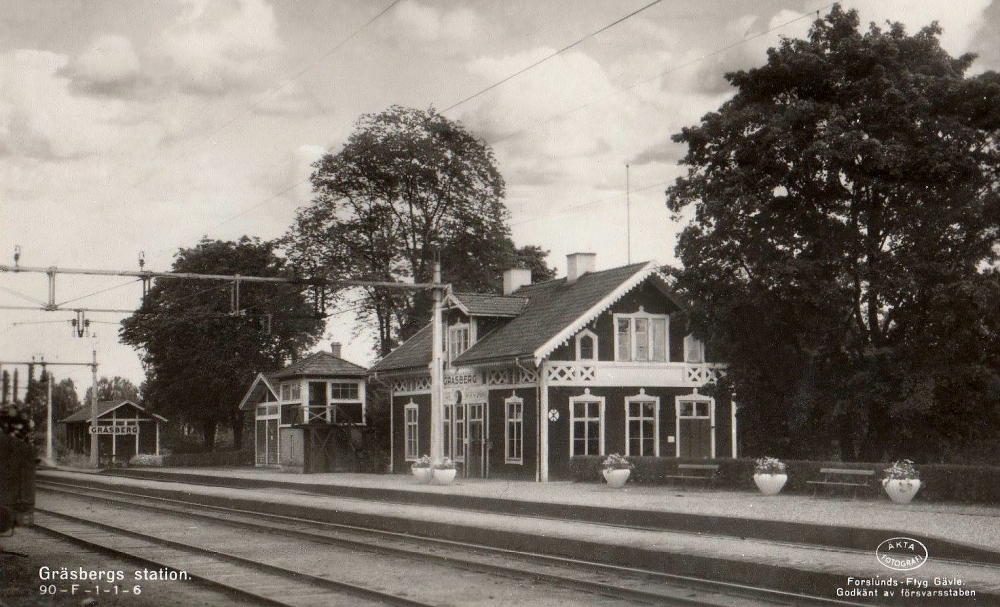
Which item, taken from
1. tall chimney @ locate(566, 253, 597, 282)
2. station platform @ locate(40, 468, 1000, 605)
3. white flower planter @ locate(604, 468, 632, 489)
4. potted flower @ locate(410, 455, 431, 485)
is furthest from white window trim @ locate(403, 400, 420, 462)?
white flower planter @ locate(604, 468, 632, 489)

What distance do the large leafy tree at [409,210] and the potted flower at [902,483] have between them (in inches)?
1086

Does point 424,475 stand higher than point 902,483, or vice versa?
point 902,483

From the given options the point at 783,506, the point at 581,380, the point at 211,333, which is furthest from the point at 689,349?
the point at 211,333

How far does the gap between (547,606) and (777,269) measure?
737 inches

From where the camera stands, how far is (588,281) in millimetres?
38688

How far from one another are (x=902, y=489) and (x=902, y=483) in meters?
0.12

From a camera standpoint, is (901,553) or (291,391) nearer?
(901,553)

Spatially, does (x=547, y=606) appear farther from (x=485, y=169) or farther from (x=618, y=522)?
(x=485, y=169)

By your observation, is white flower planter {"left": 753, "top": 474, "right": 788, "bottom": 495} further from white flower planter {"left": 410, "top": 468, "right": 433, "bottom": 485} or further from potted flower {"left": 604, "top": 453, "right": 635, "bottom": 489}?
white flower planter {"left": 410, "top": 468, "right": 433, "bottom": 485}

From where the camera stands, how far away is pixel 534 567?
49.3 feet

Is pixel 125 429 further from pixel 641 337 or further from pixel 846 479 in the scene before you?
pixel 846 479

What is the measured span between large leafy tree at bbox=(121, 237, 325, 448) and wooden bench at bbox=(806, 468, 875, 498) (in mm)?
39836

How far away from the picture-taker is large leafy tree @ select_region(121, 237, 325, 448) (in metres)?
63.5

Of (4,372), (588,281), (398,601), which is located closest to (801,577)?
(398,601)
